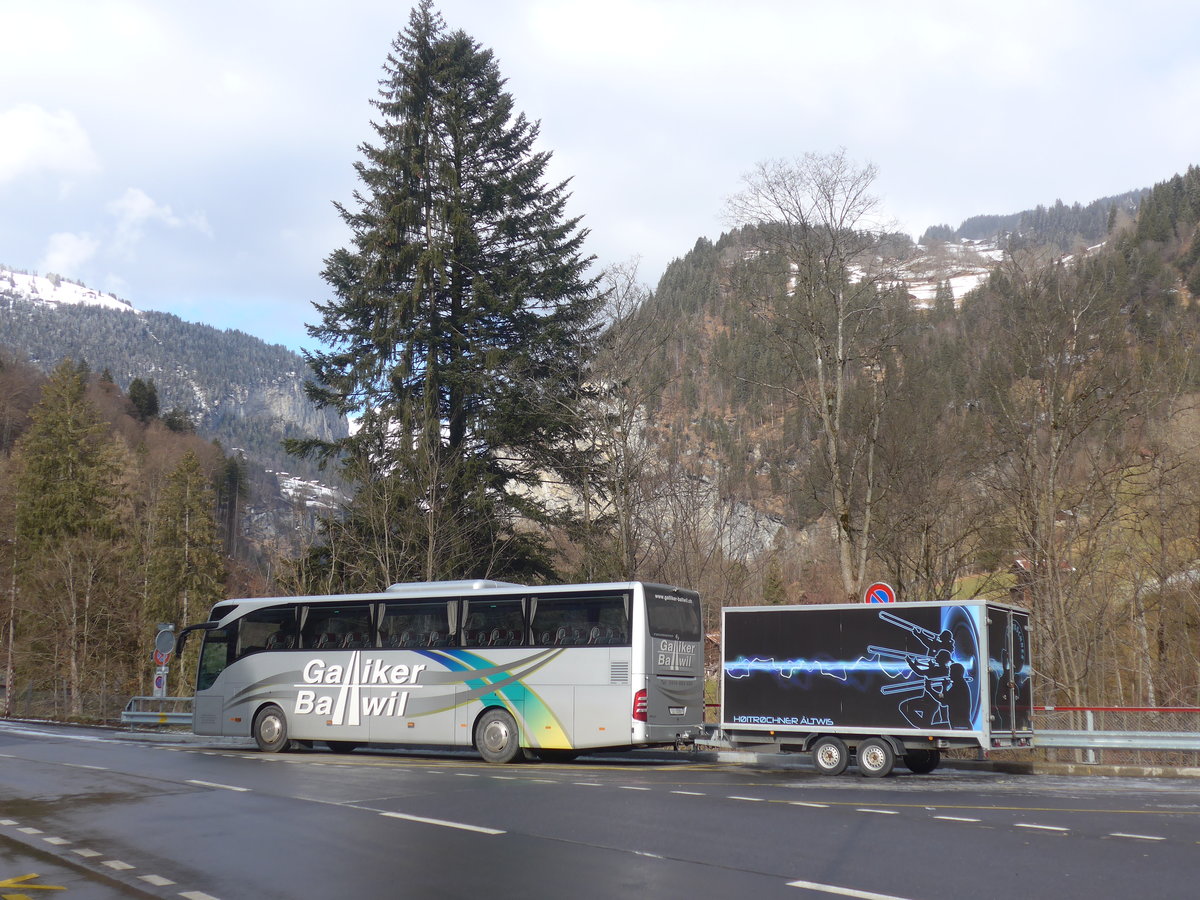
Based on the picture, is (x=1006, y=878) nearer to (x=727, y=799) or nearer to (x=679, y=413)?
(x=727, y=799)

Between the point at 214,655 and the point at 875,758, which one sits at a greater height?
the point at 214,655

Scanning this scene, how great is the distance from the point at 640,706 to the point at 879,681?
4.25m

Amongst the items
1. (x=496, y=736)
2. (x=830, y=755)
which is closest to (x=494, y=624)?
(x=496, y=736)

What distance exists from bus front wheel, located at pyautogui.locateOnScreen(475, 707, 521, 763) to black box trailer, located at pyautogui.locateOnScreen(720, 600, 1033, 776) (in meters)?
4.14

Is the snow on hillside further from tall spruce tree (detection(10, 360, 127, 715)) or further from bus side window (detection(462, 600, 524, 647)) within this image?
tall spruce tree (detection(10, 360, 127, 715))

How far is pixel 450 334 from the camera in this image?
35.0 meters

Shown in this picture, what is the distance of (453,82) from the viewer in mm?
36719

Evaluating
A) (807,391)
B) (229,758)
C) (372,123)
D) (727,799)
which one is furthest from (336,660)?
(372,123)

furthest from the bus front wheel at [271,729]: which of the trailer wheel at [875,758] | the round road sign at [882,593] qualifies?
the round road sign at [882,593]

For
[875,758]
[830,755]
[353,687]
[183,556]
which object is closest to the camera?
[875,758]

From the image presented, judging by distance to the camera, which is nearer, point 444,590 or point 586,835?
point 586,835

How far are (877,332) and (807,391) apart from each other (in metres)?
2.46

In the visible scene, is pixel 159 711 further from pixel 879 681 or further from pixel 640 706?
pixel 879 681

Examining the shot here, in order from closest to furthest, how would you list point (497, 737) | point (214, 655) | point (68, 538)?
1. point (497, 737)
2. point (214, 655)
3. point (68, 538)
